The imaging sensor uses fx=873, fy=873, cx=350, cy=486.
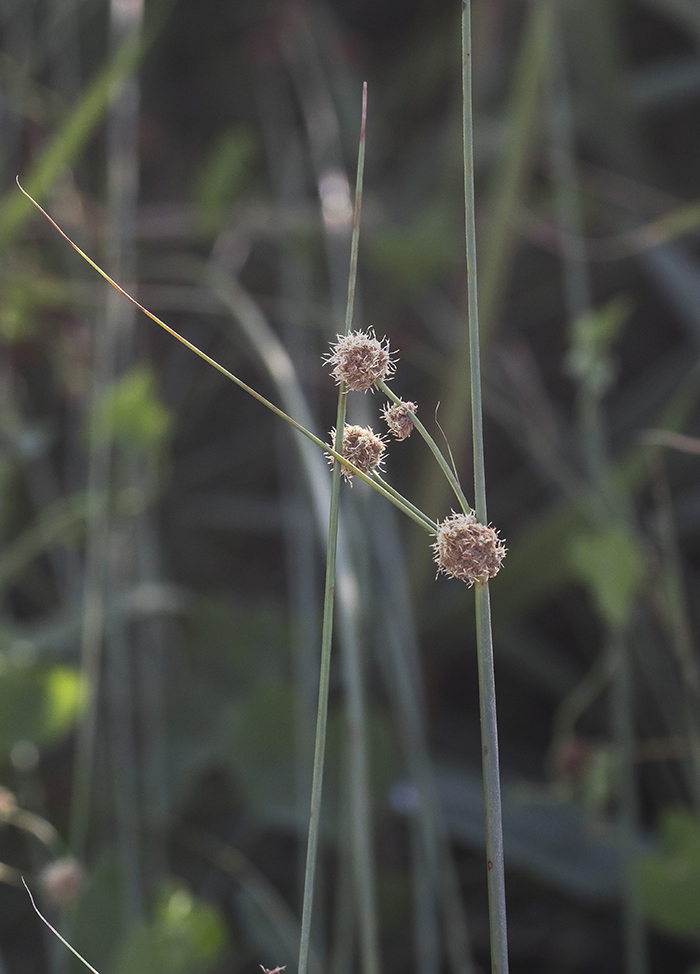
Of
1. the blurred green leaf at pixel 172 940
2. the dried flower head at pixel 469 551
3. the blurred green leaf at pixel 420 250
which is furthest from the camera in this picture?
the blurred green leaf at pixel 420 250

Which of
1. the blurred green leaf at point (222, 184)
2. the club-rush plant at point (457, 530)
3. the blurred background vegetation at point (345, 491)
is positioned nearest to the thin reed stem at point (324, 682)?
the club-rush plant at point (457, 530)

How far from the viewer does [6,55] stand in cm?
95

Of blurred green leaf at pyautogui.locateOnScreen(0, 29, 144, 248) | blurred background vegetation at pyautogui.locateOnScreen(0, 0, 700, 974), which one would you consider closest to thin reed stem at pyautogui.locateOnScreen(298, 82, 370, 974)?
blurred background vegetation at pyautogui.locateOnScreen(0, 0, 700, 974)

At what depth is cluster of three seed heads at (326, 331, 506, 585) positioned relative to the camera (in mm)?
194

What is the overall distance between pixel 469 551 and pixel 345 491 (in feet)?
1.41

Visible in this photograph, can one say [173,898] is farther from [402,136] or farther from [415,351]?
[402,136]

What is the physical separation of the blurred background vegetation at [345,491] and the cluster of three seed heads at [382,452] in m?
0.21

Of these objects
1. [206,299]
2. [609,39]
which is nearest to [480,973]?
[206,299]

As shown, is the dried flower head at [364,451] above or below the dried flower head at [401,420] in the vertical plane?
below

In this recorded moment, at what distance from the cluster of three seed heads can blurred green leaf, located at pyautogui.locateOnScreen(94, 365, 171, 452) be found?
1.32ft

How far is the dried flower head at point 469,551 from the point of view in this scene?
0.19 metres

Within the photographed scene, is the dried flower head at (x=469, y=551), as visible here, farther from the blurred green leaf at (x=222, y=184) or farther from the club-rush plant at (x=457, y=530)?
the blurred green leaf at (x=222, y=184)

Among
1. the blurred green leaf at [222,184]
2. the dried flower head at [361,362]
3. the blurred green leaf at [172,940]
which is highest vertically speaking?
the blurred green leaf at [222,184]

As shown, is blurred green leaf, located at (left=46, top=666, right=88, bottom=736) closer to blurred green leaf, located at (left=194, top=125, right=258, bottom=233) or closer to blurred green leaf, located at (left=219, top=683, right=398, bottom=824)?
blurred green leaf, located at (left=219, top=683, right=398, bottom=824)
